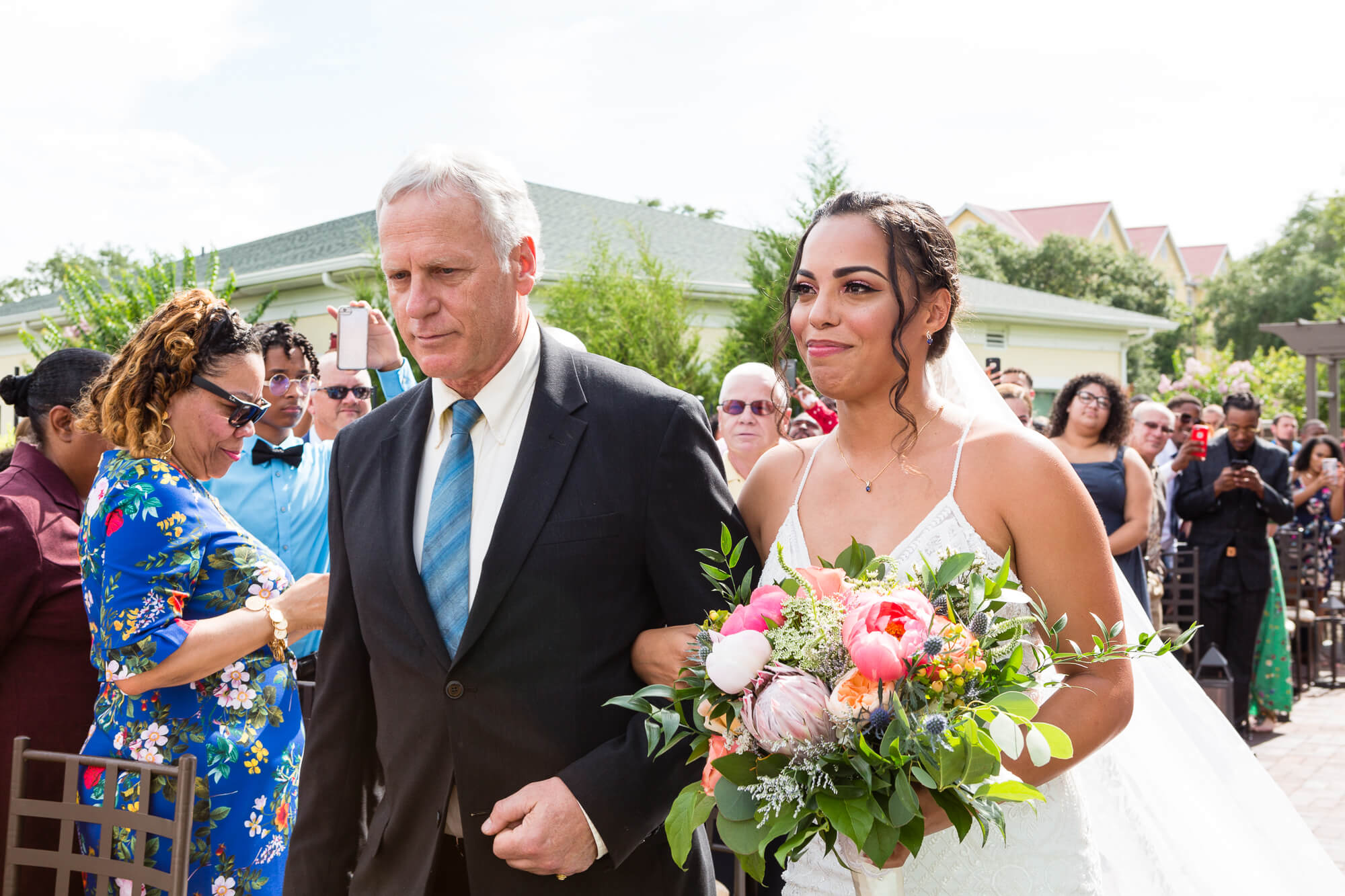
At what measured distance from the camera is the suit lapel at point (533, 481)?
6.39 feet

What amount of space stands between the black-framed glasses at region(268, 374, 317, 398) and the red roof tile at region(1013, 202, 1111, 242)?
53743mm

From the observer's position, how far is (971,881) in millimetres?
2137

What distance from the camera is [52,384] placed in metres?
3.63

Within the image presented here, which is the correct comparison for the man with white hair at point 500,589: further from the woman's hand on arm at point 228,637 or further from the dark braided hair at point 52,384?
the dark braided hair at point 52,384

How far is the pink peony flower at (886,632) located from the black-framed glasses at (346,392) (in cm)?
448

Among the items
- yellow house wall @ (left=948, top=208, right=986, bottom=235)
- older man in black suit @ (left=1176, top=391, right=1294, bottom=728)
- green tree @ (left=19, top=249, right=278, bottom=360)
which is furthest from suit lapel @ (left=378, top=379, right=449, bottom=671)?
yellow house wall @ (left=948, top=208, right=986, bottom=235)

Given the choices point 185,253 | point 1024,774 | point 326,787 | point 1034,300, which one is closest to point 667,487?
point 1024,774

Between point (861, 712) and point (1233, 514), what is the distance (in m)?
7.75

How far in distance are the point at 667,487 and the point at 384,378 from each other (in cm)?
249

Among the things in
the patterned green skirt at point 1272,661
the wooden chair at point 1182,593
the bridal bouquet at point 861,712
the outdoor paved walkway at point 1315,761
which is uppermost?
the bridal bouquet at point 861,712

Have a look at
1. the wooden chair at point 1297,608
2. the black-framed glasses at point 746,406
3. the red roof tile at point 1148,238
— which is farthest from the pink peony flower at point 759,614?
the red roof tile at point 1148,238

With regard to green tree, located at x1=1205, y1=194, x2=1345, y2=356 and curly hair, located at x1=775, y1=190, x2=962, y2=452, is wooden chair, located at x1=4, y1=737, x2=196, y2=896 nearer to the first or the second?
curly hair, located at x1=775, y1=190, x2=962, y2=452

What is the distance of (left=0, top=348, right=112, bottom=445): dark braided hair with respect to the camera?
11.8ft

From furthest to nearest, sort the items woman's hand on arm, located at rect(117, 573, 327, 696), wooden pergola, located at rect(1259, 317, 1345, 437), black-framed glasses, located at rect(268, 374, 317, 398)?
wooden pergola, located at rect(1259, 317, 1345, 437)
black-framed glasses, located at rect(268, 374, 317, 398)
woman's hand on arm, located at rect(117, 573, 327, 696)
